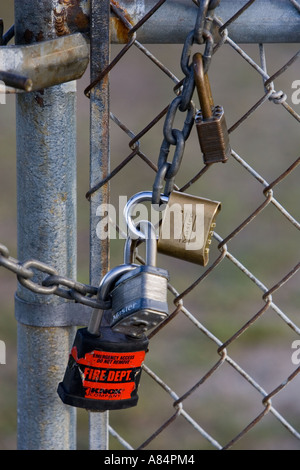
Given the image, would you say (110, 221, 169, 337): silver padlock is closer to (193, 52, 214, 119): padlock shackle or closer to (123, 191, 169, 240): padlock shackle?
(123, 191, 169, 240): padlock shackle

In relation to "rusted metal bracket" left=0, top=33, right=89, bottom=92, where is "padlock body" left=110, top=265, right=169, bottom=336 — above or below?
below

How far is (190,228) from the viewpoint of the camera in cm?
93

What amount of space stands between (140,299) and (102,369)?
0.57 feet

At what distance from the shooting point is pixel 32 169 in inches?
39.2

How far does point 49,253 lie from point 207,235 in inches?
9.3

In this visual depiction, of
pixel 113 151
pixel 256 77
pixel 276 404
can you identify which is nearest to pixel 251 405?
→ pixel 276 404

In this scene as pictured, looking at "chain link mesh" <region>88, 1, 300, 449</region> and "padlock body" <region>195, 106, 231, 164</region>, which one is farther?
"chain link mesh" <region>88, 1, 300, 449</region>

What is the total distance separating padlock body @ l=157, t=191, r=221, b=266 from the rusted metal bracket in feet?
0.72

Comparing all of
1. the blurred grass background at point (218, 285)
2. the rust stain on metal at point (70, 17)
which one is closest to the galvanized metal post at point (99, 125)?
the rust stain on metal at point (70, 17)

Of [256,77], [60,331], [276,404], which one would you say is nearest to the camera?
[60,331]

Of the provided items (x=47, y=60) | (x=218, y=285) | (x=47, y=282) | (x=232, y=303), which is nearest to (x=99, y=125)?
(x=47, y=60)

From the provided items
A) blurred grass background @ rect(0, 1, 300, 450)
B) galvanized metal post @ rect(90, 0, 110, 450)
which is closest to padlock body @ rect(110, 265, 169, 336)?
galvanized metal post @ rect(90, 0, 110, 450)

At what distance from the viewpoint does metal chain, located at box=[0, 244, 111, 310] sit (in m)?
0.85
